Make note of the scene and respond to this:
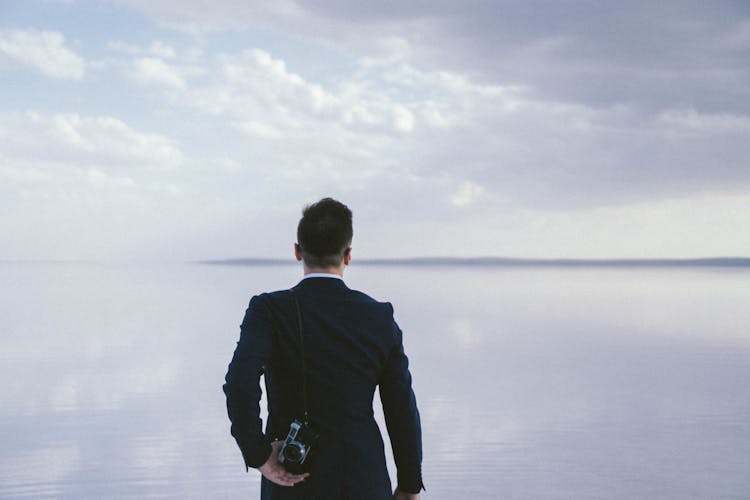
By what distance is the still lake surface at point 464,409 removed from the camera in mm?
4570

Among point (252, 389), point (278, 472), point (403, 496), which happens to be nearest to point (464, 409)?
point (403, 496)

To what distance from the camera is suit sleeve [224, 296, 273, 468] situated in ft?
6.27

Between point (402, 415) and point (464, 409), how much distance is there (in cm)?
477

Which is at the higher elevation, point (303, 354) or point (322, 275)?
point (322, 275)

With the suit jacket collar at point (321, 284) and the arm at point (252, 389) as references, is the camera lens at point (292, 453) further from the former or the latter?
the suit jacket collar at point (321, 284)

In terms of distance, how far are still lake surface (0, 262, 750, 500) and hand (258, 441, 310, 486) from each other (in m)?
2.40

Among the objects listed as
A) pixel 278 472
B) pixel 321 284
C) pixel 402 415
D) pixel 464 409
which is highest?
pixel 321 284

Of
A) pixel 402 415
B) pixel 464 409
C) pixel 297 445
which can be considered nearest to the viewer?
pixel 297 445

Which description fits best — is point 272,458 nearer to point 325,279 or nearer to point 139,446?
point 325,279

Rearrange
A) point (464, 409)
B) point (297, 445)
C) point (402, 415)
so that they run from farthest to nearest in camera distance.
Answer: point (464, 409) → point (402, 415) → point (297, 445)

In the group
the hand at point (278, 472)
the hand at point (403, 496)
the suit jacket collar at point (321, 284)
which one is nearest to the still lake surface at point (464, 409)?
the hand at point (403, 496)

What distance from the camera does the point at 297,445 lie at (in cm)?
190

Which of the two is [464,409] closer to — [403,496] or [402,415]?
[403,496]

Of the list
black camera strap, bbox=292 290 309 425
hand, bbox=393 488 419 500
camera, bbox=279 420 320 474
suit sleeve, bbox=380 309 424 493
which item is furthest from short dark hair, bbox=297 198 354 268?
hand, bbox=393 488 419 500
